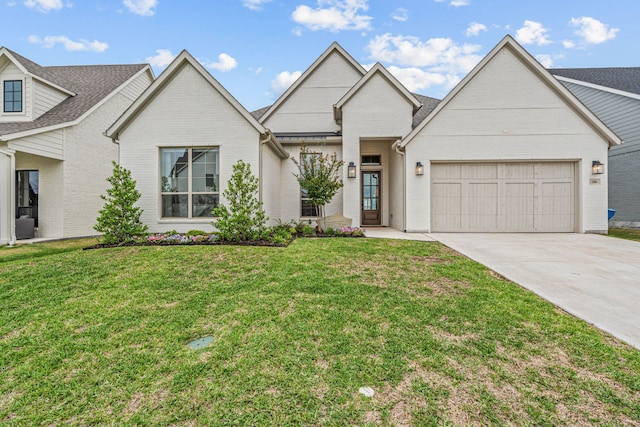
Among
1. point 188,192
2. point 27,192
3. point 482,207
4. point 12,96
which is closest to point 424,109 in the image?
point 482,207

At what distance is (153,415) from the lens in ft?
6.47

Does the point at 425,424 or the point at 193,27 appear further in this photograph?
the point at 193,27

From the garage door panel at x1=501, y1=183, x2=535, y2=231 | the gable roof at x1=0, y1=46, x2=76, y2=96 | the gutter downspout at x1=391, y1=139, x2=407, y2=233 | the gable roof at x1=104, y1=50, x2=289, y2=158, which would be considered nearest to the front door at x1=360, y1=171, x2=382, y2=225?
the gutter downspout at x1=391, y1=139, x2=407, y2=233

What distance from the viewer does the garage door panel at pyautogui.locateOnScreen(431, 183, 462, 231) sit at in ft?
33.1

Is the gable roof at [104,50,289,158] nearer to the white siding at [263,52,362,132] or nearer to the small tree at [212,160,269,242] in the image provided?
the small tree at [212,160,269,242]

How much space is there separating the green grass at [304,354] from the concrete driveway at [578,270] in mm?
400

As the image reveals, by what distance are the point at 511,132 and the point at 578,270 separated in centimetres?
624

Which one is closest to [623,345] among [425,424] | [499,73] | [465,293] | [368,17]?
[465,293]

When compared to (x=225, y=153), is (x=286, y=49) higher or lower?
higher

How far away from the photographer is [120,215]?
25.1 ft

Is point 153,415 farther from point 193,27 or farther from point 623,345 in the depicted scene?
point 193,27

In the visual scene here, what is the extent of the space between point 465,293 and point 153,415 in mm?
3687

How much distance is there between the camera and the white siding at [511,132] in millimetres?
9602

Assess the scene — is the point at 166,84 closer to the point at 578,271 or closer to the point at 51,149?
the point at 51,149
